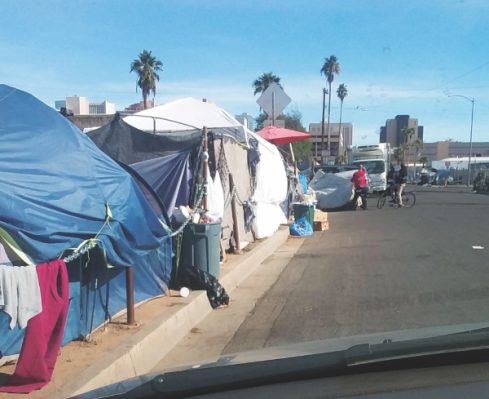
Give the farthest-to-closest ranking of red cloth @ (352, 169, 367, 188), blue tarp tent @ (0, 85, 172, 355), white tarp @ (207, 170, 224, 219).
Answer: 1. red cloth @ (352, 169, 367, 188)
2. white tarp @ (207, 170, 224, 219)
3. blue tarp tent @ (0, 85, 172, 355)

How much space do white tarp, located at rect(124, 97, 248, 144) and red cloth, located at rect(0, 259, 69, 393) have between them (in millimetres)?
8068

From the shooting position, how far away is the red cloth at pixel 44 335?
453cm

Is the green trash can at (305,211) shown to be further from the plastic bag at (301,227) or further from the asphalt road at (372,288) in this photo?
the asphalt road at (372,288)

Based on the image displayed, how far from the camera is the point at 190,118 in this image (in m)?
13.0

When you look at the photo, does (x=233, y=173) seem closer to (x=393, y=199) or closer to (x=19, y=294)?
(x=19, y=294)

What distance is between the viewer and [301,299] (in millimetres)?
8359

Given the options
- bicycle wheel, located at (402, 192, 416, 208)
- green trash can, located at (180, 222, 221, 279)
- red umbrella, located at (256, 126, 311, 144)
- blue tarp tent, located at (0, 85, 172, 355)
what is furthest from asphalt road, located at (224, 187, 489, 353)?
bicycle wheel, located at (402, 192, 416, 208)

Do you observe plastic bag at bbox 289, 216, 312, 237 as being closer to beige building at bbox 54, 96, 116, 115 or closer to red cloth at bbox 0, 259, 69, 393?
red cloth at bbox 0, 259, 69, 393

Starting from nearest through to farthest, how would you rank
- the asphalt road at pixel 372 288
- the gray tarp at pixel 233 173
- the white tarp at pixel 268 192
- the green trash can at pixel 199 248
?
the asphalt road at pixel 372 288 < the green trash can at pixel 199 248 < the gray tarp at pixel 233 173 < the white tarp at pixel 268 192

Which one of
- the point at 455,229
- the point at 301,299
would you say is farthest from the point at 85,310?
the point at 455,229

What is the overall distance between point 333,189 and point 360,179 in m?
1.74

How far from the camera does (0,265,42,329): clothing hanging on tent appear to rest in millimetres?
4367

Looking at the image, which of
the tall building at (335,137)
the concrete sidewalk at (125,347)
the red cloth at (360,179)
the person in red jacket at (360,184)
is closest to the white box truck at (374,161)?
the person in red jacket at (360,184)

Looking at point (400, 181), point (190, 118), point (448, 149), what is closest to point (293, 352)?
point (190, 118)
